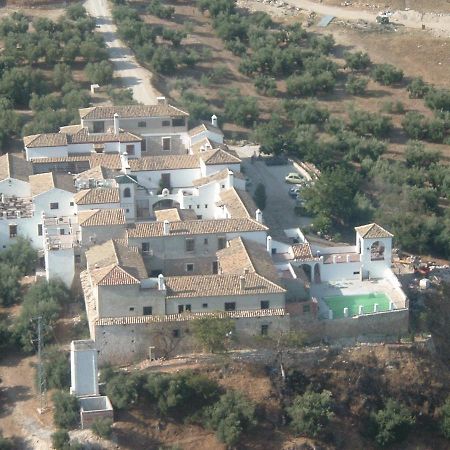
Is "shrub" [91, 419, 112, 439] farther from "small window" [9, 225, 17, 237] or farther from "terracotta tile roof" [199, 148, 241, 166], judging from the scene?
"terracotta tile roof" [199, 148, 241, 166]

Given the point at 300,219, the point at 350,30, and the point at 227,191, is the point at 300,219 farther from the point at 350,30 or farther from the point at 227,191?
the point at 350,30

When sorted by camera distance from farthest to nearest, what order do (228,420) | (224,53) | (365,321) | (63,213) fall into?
(224,53)
(63,213)
(365,321)
(228,420)

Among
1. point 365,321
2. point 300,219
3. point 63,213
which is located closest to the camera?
point 365,321

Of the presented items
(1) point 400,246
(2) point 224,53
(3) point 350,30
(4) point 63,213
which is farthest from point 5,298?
(3) point 350,30

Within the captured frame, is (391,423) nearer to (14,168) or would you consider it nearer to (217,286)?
(217,286)

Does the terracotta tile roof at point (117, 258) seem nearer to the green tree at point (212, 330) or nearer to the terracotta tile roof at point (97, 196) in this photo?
the terracotta tile roof at point (97, 196)

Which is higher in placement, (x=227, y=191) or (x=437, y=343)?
(x=227, y=191)

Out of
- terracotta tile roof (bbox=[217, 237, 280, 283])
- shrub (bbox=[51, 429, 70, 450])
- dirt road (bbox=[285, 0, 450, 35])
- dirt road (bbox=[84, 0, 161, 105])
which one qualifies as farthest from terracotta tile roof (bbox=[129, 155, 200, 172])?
dirt road (bbox=[285, 0, 450, 35])

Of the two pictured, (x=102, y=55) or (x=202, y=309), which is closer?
(x=202, y=309)
